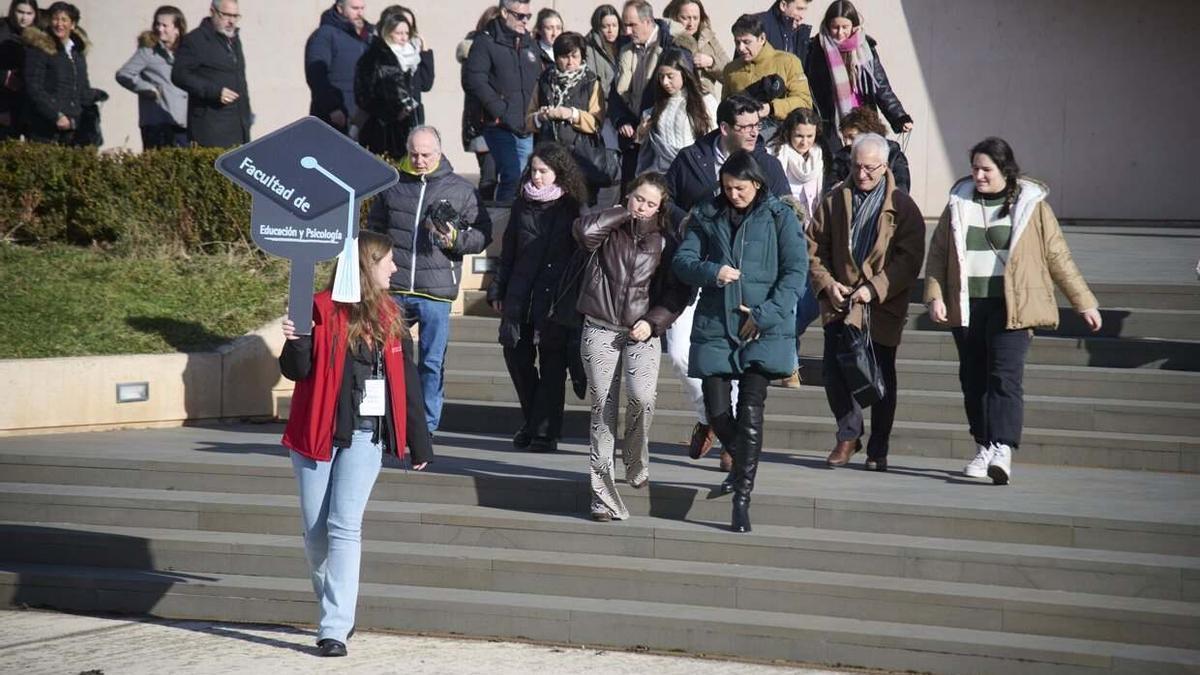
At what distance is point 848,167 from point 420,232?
3023 millimetres

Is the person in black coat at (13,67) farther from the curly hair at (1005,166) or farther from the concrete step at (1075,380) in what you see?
the curly hair at (1005,166)

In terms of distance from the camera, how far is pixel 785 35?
13.9 metres

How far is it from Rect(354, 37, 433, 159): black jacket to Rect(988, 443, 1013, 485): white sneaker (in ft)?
20.7

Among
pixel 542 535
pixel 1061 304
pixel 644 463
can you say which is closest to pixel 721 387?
pixel 644 463

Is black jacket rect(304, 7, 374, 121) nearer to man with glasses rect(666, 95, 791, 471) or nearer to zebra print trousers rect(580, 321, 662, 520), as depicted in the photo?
man with glasses rect(666, 95, 791, 471)

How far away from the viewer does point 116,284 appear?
12.9 metres

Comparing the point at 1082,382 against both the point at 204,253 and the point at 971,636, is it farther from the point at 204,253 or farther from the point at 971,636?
the point at 204,253

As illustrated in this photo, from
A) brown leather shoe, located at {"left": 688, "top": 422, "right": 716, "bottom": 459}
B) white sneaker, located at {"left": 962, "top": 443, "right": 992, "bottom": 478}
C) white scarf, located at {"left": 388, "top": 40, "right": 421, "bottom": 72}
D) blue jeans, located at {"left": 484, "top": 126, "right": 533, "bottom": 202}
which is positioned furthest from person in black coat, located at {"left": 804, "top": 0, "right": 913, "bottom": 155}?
white sneaker, located at {"left": 962, "top": 443, "right": 992, "bottom": 478}

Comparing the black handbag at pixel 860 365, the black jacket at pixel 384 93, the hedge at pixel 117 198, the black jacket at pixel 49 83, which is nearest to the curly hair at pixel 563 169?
the black handbag at pixel 860 365

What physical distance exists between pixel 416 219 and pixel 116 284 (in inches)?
136

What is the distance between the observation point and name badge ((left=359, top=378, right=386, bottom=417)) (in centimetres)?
768

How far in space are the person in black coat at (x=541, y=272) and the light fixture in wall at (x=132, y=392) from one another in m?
2.61

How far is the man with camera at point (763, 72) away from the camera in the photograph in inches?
479

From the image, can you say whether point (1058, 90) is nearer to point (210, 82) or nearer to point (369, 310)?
point (210, 82)
